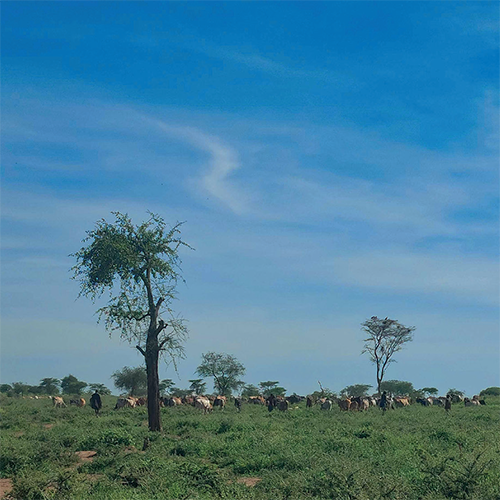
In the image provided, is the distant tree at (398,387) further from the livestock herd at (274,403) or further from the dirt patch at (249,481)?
the dirt patch at (249,481)

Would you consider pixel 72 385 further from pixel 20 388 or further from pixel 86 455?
pixel 86 455

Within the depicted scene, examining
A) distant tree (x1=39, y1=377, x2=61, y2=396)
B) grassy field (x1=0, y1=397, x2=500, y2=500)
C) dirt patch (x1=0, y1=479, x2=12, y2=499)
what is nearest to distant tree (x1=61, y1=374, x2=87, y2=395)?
distant tree (x1=39, y1=377, x2=61, y2=396)

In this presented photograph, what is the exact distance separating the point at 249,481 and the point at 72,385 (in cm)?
8096

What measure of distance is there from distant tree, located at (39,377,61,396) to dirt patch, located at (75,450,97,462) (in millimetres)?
75846

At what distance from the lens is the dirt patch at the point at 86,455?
65.1 ft

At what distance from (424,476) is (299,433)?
11.1 meters

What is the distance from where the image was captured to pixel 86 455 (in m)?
20.7

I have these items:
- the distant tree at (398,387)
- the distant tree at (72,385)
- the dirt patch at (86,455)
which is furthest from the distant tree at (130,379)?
the dirt patch at (86,455)

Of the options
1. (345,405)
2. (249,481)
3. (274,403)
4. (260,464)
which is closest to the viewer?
(249,481)

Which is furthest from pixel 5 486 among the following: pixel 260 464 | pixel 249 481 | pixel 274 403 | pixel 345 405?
pixel 345 405

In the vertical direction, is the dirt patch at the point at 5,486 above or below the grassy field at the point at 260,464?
below

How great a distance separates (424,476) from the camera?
14781 mm

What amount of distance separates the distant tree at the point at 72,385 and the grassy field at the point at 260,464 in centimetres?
6720

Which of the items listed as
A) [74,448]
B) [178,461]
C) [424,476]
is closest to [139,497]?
[178,461]
